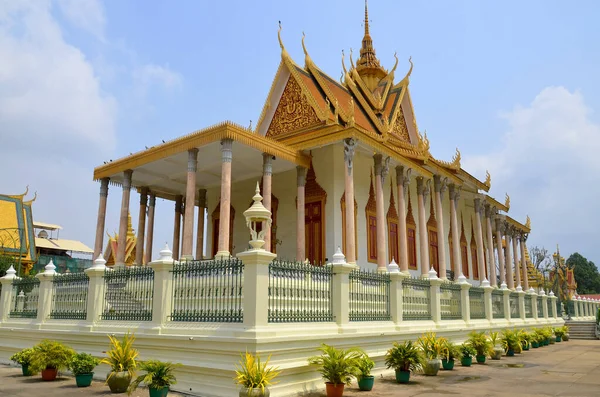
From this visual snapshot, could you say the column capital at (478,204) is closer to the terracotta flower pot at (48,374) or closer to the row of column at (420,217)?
the row of column at (420,217)

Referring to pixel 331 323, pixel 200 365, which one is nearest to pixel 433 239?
pixel 331 323

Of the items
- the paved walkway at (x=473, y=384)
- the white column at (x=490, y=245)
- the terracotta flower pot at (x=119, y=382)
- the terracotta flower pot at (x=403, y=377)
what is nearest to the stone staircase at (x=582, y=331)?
the white column at (x=490, y=245)

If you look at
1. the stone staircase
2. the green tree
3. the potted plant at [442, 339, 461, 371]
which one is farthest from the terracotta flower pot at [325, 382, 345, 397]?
the green tree

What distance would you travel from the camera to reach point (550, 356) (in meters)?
13.5

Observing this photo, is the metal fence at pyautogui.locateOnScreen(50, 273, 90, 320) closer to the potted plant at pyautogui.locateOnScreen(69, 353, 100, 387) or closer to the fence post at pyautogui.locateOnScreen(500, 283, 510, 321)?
the potted plant at pyautogui.locateOnScreen(69, 353, 100, 387)

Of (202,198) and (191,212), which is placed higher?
(202,198)

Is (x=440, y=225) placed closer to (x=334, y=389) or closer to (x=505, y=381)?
(x=505, y=381)

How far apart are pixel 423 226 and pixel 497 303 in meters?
3.33

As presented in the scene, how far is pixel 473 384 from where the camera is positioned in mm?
8336

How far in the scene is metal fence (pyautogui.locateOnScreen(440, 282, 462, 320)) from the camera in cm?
1235

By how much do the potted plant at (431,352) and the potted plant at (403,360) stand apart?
24.2 inches

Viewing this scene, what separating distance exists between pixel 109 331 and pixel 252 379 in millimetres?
3920

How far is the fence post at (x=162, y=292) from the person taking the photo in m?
8.07

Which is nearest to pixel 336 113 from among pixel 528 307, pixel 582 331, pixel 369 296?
pixel 369 296
